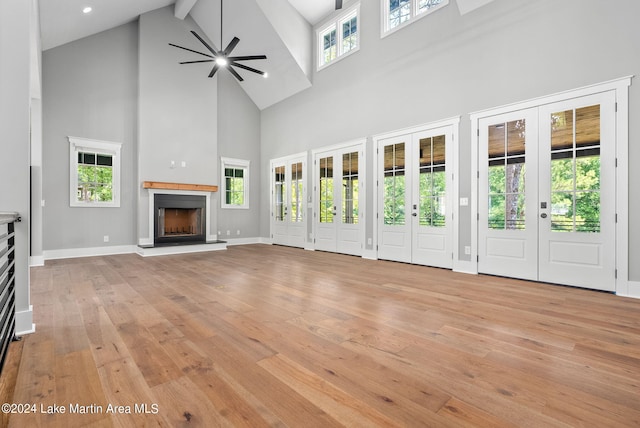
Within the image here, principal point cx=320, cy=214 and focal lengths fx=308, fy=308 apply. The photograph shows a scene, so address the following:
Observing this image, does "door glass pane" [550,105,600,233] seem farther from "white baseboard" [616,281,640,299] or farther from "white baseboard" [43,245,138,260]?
"white baseboard" [43,245,138,260]

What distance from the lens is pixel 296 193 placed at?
809 centimetres

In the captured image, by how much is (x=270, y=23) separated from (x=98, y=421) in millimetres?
7443

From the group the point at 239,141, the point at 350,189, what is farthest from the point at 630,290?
the point at 239,141

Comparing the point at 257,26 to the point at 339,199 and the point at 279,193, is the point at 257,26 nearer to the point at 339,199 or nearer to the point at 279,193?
the point at 279,193

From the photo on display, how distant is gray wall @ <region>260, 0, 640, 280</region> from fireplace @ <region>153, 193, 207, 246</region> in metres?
3.34

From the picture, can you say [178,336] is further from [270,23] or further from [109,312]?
[270,23]

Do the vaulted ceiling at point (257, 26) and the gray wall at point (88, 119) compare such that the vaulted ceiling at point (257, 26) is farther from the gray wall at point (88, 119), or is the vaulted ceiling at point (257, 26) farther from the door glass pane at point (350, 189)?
the door glass pane at point (350, 189)

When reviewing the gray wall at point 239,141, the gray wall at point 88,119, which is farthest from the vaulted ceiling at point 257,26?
the gray wall at point 239,141

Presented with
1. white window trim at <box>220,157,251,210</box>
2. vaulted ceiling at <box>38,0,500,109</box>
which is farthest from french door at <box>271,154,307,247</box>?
vaulted ceiling at <box>38,0,500,109</box>

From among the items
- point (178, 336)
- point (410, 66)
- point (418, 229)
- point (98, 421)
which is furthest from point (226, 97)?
point (98, 421)

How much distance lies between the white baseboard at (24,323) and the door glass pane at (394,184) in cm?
499

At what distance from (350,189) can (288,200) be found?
227 cm

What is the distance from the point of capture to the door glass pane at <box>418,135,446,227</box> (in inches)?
200

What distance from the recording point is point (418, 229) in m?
5.37
